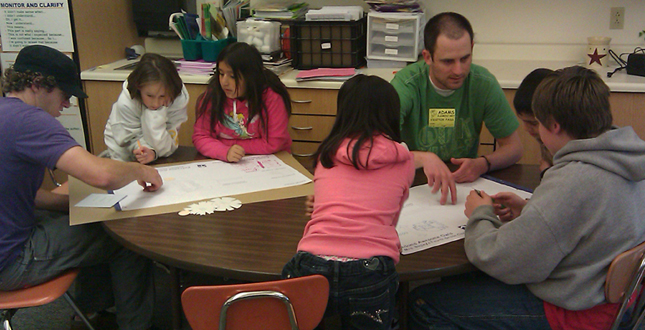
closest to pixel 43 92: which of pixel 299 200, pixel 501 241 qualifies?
pixel 299 200

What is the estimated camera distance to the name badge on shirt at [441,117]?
2.10 metres

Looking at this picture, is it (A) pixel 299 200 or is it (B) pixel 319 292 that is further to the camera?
(A) pixel 299 200

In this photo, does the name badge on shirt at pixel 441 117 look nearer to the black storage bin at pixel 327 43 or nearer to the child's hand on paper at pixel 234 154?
the child's hand on paper at pixel 234 154

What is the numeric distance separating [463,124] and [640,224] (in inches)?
34.8

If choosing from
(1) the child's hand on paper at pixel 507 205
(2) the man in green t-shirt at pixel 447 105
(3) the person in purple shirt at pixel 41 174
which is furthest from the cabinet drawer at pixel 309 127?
(1) the child's hand on paper at pixel 507 205

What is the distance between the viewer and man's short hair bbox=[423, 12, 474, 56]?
1996 mm

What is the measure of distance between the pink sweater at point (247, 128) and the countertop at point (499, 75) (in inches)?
30.3

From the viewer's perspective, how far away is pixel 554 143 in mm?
1394

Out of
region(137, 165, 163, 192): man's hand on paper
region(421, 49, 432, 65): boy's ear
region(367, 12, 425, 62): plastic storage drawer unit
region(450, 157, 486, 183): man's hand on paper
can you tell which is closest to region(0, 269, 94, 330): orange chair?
region(137, 165, 163, 192): man's hand on paper

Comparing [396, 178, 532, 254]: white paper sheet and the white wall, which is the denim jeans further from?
the white wall

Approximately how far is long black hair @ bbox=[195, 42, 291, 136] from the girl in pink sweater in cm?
88

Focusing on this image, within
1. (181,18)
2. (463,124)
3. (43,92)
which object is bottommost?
(463,124)

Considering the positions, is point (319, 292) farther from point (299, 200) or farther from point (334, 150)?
point (299, 200)

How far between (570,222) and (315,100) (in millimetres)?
1965
